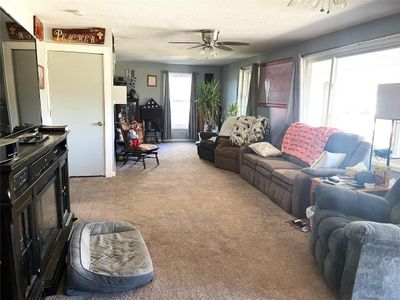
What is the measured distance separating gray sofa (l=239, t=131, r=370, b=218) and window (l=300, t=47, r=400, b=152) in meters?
0.45

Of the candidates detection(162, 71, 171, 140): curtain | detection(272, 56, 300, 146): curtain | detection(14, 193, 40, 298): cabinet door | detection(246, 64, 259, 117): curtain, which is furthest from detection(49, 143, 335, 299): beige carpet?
detection(162, 71, 171, 140): curtain

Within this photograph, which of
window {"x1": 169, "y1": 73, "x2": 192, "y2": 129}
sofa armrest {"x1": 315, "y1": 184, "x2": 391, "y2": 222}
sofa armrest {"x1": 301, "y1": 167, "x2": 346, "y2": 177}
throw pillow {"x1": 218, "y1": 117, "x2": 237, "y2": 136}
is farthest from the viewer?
window {"x1": 169, "y1": 73, "x2": 192, "y2": 129}

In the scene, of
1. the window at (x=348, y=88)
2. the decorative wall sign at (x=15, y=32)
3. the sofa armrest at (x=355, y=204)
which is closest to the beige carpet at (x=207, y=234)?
the sofa armrest at (x=355, y=204)

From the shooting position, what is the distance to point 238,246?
2789 millimetres

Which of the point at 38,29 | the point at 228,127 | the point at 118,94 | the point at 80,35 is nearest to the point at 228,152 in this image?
the point at 228,127

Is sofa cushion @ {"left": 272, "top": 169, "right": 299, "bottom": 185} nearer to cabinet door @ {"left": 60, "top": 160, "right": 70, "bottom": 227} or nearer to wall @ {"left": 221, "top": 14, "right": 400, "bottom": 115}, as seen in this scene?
wall @ {"left": 221, "top": 14, "right": 400, "bottom": 115}

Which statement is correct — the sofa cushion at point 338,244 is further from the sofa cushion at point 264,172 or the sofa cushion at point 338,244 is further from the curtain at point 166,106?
the curtain at point 166,106

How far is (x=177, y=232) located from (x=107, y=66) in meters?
2.85

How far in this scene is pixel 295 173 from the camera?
378 centimetres

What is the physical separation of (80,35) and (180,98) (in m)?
4.68

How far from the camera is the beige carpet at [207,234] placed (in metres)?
2.20

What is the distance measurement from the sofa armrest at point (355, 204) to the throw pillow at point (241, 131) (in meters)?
3.08

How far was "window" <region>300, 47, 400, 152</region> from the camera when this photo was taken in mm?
3691

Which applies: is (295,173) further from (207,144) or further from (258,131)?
(207,144)
